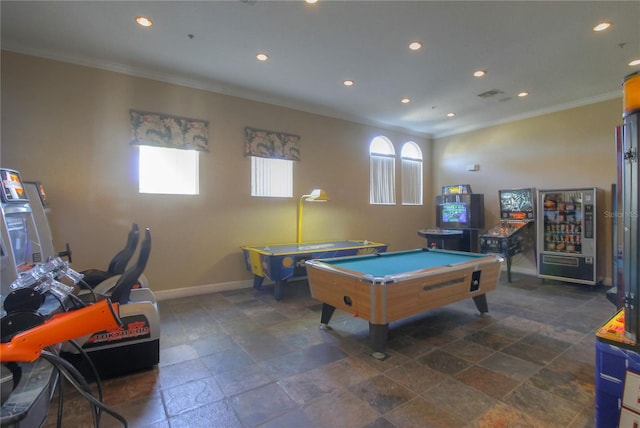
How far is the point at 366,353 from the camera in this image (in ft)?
8.62

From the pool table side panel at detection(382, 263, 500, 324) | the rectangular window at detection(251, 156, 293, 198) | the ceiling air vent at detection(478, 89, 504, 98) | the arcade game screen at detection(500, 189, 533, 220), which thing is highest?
the ceiling air vent at detection(478, 89, 504, 98)

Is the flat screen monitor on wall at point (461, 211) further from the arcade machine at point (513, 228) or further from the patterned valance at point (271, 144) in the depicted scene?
the patterned valance at point (271, 144)

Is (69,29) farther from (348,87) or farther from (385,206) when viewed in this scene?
(385,206)

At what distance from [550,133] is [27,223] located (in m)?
7.45

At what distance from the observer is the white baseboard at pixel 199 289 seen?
4.16m

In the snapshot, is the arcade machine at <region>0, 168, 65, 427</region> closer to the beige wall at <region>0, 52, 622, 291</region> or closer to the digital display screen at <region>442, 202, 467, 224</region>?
the beige wall at <region>0, 52, 622, 291</region>

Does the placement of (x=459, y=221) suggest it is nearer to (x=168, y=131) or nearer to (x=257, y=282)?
(x=257, y=282)

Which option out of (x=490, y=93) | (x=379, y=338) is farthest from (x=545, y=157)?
(x=379, y=338)

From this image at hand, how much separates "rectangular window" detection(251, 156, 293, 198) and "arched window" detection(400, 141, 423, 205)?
293cm

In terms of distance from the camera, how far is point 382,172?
21.5ft

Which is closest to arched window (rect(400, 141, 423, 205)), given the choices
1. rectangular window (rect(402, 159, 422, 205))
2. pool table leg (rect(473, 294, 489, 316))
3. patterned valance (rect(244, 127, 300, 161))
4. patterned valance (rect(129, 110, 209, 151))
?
rectangular window (rect(402, 159, 422, 205))

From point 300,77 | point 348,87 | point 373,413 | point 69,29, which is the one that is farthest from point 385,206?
point 69,29

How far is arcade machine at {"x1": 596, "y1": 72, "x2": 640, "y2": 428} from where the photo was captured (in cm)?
134

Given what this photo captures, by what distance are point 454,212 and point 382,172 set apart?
5.57 ft
